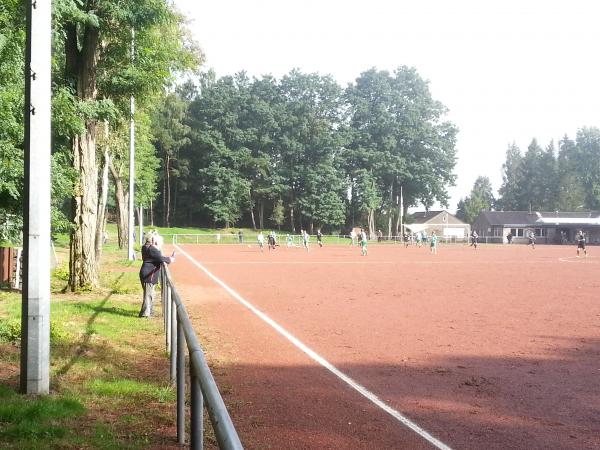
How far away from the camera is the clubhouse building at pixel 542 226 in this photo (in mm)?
82250

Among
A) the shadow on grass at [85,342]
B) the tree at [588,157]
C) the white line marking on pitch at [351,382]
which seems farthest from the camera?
the tree at [588,157]

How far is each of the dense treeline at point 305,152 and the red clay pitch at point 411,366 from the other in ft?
206

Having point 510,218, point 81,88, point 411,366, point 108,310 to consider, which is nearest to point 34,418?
point 411,366

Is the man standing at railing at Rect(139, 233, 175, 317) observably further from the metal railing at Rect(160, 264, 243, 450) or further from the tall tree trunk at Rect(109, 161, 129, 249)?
the tall tree trunk at Rect(109, 161, 129, 249)

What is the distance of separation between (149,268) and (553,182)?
114785 mm

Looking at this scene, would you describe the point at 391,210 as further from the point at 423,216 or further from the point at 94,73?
the point at 94,73

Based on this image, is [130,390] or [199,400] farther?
[130,390]

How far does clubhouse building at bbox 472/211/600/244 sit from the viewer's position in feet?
270

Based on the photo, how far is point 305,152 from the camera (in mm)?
81438

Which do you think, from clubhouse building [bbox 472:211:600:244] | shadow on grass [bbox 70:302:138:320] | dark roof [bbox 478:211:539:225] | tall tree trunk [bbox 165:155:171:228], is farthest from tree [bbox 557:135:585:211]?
shadow on grass [bbox 70:302:138:320]

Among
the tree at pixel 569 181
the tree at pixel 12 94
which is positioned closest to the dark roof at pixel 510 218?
the tree at pixel 569 181

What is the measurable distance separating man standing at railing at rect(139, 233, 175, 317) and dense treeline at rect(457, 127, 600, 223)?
103 meters

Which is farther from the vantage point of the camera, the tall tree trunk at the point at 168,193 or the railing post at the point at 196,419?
the tall tree trunk at the point at 168,193

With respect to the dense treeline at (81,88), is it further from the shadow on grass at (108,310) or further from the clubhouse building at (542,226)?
the clubhouse building at (542,226)
